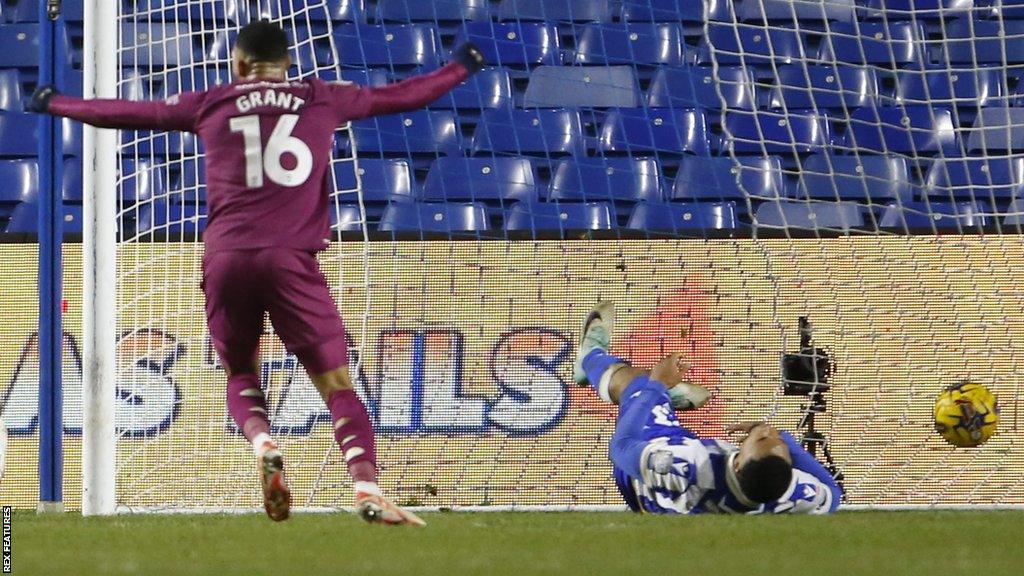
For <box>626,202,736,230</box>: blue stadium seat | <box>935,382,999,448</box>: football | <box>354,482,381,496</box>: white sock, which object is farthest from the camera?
<box>626,202,736,230</box>: blue stadium seat

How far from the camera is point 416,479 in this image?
305 inches

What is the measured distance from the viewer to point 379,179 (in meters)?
9.13

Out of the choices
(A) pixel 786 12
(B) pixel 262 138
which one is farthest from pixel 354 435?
(A) pixel 786 12

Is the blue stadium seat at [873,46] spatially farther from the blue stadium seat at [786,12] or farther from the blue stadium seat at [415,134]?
the blue stadium seat at [415,134]

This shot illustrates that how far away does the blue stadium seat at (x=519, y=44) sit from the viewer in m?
9.70

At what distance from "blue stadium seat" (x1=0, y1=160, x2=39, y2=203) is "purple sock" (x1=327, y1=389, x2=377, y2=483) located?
4.77 metres

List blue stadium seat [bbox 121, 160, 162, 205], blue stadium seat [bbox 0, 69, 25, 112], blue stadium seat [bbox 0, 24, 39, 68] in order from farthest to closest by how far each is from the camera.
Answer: blue stadium seat [bbox 0, 24, 39, 68] → blue stadium seat [bbox 0, 69, 25, 112] → blue stadium seat [bbox 121, 160, 162, 205]

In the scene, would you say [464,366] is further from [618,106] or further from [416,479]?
[618,106]

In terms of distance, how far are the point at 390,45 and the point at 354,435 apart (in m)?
4.87

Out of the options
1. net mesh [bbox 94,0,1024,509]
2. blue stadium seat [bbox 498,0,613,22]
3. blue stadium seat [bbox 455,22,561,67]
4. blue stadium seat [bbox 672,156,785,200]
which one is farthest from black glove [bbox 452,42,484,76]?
blue stadium seat [bbox 498,0,613,22]

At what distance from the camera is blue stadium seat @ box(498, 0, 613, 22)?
9797 mm

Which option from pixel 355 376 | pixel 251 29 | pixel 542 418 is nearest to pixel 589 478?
pixel 542 418

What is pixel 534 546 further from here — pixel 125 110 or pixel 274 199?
pixel 125 110

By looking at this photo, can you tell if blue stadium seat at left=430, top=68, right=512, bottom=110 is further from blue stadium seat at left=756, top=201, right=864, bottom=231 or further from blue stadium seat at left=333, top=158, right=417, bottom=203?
blue stadium seat at left=756, top=201, right=864, bottom=231
